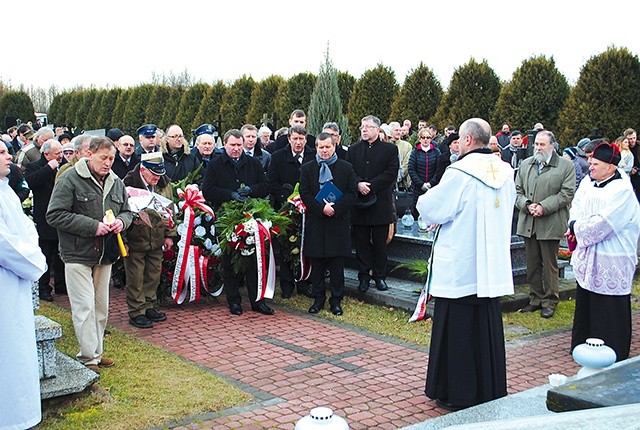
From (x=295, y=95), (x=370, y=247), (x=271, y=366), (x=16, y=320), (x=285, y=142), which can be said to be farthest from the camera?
(x=295, y=95)

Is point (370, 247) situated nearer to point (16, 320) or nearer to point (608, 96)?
point (16, 320)

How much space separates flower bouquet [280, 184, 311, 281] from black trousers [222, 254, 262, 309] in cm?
71

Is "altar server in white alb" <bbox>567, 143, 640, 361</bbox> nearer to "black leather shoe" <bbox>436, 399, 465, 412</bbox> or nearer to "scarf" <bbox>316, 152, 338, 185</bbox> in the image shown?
"black leather shoe" <bbox>436, 399, 465, 412</bbox>

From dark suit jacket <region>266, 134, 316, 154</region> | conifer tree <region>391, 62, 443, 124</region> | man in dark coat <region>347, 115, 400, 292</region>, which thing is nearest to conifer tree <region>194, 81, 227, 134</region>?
conifer tree <region>391, 62, 443, 124</region>

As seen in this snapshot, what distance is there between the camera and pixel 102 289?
20.8 ft

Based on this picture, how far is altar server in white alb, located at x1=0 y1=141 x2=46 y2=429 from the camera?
4344 mm

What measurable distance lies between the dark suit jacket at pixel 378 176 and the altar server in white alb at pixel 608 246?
2636 mm

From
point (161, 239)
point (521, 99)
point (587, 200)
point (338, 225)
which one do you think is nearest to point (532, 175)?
point (587, 200)

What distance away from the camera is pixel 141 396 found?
18.6 ft

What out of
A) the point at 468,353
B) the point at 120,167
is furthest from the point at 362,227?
the point at 468,353

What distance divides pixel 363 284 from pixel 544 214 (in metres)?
2.31

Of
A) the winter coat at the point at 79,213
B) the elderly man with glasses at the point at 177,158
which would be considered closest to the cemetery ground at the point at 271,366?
the winter coat at the point at 79,213

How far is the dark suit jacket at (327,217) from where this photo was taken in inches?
322

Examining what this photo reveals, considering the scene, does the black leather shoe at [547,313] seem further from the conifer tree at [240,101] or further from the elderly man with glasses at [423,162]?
the conifer tree at [240,101]
